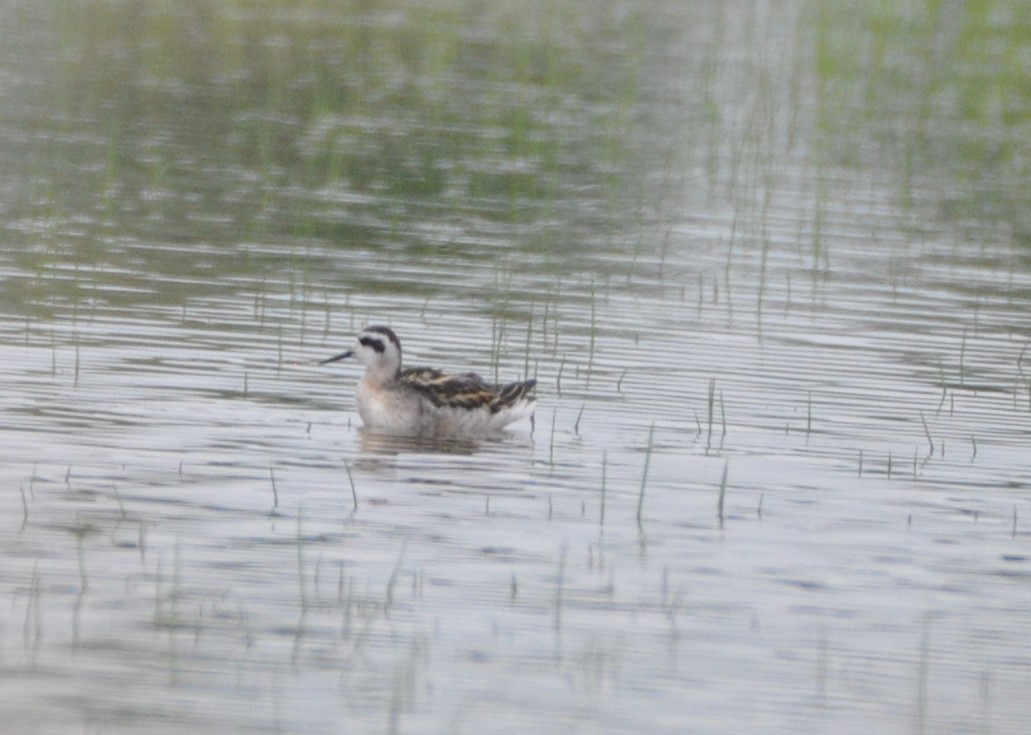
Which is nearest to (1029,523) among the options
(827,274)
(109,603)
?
(109,603)

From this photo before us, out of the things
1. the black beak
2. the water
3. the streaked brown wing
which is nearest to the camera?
the water

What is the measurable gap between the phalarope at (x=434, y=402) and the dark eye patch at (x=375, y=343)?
6.6 inches

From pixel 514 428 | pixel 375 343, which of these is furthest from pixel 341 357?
pixel 514 428

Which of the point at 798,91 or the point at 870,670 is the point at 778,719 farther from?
the point at 798,91

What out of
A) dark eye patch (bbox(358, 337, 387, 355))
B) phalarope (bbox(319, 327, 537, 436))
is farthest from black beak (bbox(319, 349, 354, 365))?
A: phalarope (bbox(319, 327, 537, 436))

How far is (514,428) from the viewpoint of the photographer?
13844mm

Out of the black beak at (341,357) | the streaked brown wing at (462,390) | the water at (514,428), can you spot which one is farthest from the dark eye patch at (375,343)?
the water at (514,428)

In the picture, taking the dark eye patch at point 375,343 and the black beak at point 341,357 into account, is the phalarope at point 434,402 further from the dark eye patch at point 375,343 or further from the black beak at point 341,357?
the black beak at point 341,357

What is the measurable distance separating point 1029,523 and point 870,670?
295 centimetres

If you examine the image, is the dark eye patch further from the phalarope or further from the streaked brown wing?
the streaked brown wing

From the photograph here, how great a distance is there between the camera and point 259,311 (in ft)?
55.6

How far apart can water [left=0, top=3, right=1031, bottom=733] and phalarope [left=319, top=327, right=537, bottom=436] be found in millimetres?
213

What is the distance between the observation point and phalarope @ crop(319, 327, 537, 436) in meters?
13.6

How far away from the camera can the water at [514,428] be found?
332 inches
